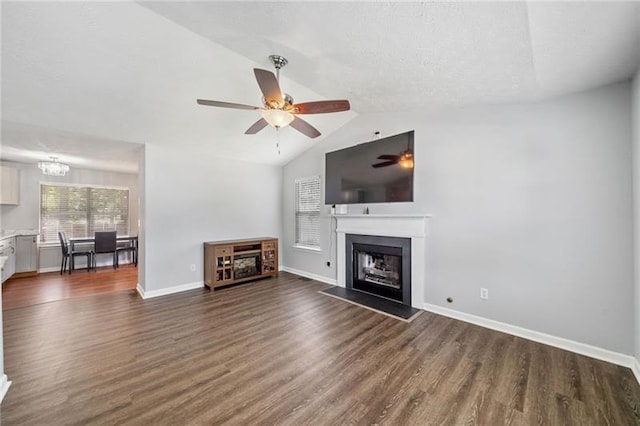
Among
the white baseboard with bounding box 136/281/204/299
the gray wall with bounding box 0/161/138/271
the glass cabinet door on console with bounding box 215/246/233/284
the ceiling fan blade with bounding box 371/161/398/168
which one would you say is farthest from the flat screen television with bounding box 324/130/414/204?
the gray wall with bounding box 0/161/138/271

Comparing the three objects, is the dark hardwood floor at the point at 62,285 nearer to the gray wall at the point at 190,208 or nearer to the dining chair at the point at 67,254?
the dining chair at the point at 67,254

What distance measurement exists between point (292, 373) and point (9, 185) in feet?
22.3

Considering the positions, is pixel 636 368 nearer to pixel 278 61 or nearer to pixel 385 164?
pixel 385 164

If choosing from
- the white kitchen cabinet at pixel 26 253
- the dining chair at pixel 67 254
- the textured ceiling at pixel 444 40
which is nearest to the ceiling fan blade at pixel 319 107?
the textured ceiling at pixel 444 40

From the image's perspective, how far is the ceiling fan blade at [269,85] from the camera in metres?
1.84

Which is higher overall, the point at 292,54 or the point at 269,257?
the point at 292,54

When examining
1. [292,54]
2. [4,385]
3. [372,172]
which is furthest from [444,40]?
[4,385]

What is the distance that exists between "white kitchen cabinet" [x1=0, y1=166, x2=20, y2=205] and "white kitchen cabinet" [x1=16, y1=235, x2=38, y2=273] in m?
0.76

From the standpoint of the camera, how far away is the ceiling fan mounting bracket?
2.38 m

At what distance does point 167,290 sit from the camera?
3.99 meters

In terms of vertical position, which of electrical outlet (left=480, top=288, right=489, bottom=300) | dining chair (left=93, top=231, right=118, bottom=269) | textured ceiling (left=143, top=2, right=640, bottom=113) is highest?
textured ceiling (left=143, top=2, right=640, bottom=113)

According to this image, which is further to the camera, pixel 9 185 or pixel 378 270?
pixel 9 185

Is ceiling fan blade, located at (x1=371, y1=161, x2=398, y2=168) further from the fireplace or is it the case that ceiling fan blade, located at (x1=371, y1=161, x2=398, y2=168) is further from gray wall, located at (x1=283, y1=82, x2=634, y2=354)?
the fireplace

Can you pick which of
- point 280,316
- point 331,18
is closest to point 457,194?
point 331,18
